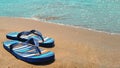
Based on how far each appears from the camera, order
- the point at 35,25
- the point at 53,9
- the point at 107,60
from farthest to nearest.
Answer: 1. the point at 53,9
2. the point at 35,25
3. the point at 107,60

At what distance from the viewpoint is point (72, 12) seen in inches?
430

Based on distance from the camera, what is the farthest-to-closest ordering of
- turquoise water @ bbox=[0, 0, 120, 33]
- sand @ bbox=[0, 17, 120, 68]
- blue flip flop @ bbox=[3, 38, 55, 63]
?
1. turquoise water @ bbox=[0, 0, 120, 33]
2. sand @ bbox=[0, 17, 120, 68]
3. blue flip flop @ bbox=[3, 38, 55, 63]

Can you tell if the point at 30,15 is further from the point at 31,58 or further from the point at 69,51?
the point at 31,58

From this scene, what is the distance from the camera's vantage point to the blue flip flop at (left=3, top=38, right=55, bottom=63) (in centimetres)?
454

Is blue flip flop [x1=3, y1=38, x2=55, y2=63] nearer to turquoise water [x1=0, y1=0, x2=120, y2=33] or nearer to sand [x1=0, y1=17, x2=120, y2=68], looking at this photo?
sand [x1=0, y1=17, x2=120, y2=68]

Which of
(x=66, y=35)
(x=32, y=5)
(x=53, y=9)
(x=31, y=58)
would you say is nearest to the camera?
(x=31, y=58)

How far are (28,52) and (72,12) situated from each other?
20.8 ft

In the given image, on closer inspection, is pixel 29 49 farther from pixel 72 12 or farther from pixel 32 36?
pixel 72 12

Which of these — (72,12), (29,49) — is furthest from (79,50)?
(72,12)

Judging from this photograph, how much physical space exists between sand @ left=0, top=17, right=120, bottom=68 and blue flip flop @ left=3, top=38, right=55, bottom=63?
71 mm

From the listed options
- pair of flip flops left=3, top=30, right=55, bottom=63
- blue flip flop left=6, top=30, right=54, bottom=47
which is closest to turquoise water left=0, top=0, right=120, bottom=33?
blue flip flop left=6, top=30, right=54, bottom=47

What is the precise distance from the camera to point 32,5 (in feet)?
41.2

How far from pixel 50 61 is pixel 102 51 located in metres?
1.43

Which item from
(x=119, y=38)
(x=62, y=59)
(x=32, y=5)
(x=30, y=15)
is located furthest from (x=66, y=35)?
(x=32, y=5)
